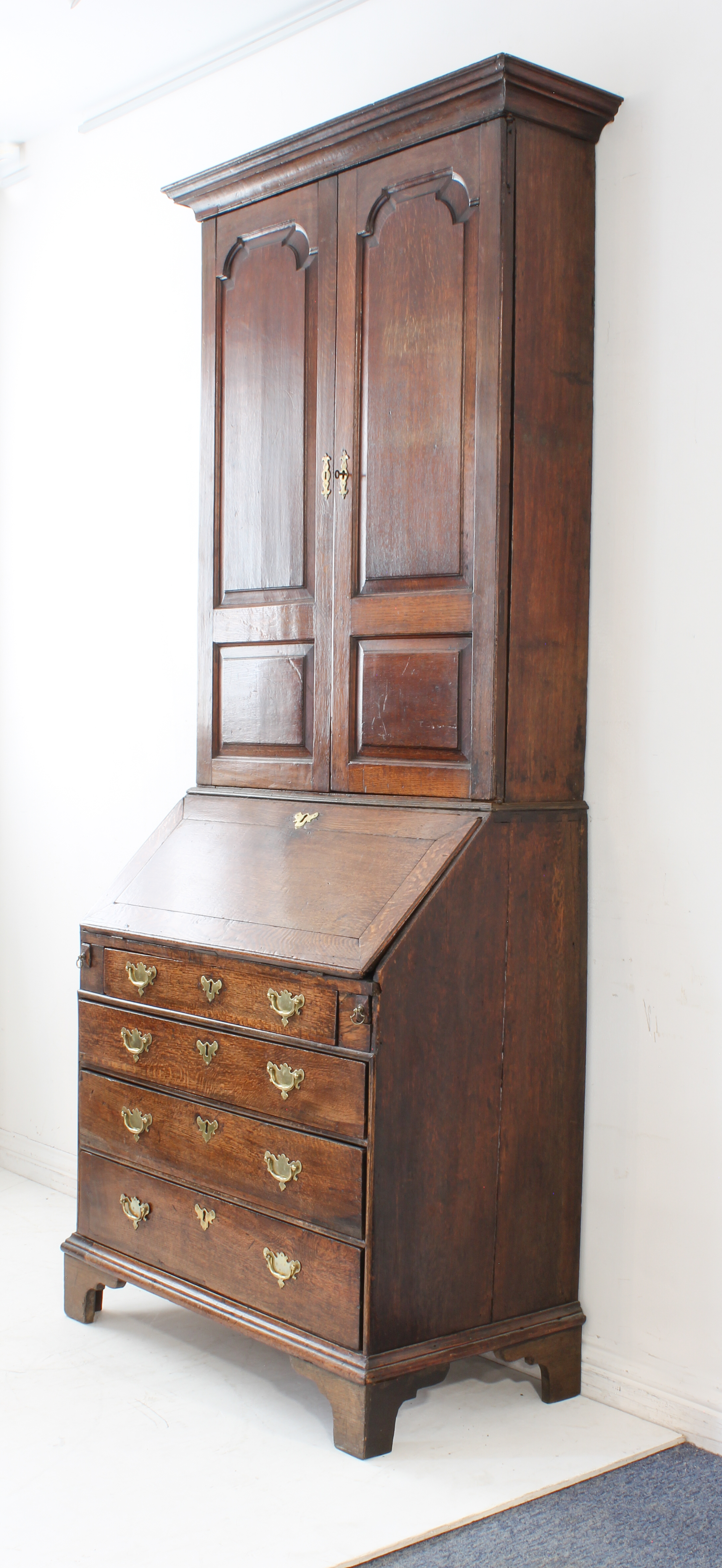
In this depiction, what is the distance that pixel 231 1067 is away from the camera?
253 centimetres

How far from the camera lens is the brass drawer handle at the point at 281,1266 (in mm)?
2395

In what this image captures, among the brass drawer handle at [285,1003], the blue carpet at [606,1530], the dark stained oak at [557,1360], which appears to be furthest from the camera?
the dark stained oak at [557,1360]

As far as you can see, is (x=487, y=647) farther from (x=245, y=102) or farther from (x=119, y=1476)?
(x=245, y=102)

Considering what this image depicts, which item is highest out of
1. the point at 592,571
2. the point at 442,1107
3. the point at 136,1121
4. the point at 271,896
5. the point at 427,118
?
the point at 427,118

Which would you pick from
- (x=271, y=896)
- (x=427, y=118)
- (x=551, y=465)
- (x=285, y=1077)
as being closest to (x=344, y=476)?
(x=551, y=465)

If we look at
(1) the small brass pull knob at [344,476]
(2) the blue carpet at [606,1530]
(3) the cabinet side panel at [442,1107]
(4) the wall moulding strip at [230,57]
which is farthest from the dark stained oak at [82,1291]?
(4) the wall moulding strip at [230,57]

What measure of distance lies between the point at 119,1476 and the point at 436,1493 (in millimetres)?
505

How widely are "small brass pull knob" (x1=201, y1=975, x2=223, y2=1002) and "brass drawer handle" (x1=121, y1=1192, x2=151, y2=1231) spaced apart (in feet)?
1.56

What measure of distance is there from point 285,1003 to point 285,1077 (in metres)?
0.13

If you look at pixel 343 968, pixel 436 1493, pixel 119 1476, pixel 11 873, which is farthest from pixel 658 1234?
pixel 11 873

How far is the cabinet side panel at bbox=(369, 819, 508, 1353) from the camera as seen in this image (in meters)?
2.28

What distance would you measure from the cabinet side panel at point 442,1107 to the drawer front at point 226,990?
0.14 metres

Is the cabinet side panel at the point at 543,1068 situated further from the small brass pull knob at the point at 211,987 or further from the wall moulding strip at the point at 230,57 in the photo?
the wall moulding strip at the point at 230,57

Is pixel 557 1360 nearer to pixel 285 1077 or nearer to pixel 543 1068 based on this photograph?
pixel 543 1068
